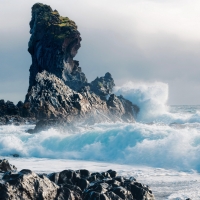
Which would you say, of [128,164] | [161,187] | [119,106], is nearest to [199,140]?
[128,164]

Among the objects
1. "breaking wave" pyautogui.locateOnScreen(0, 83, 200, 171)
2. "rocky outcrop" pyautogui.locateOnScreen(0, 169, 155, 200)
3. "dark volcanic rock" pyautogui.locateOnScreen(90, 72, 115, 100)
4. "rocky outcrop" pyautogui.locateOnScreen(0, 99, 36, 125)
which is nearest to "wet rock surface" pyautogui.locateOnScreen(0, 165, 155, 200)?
"rocky outcrop" pyautogui.locateOnScreen(0, 169, 155, 200)

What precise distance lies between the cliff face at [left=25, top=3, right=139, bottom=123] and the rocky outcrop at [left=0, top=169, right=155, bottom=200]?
37755 mm

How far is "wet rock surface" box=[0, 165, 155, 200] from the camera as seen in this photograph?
8203 millimetres

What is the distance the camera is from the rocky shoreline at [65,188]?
8211 millimetres

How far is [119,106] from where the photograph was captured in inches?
2365

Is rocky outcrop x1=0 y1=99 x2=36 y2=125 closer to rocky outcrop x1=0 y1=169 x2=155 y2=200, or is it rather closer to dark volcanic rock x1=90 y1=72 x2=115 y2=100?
dark volcanic rock x1=90 y1=72 x2=115 y2=100

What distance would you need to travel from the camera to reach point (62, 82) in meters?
55.2

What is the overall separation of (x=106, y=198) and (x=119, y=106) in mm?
51393

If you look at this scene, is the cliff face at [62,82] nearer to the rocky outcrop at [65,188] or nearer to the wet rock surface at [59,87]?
the wet rock surface at [59,87]

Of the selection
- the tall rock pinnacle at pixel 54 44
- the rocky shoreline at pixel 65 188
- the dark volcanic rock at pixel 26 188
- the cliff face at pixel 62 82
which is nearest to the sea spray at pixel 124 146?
the rocky shoreline at pixel 65 188

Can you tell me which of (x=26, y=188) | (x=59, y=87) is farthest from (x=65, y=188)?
(x=59, y=87)

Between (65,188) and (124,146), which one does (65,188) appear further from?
(124,146)

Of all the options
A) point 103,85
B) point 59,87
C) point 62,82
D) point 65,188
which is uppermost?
point 103,85

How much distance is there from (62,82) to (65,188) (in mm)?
46693
